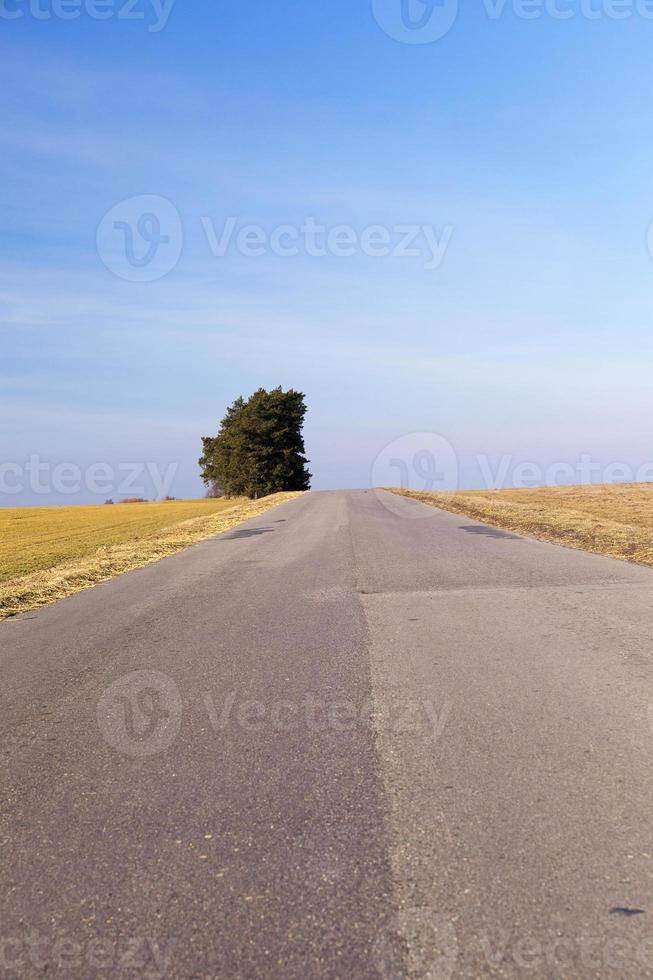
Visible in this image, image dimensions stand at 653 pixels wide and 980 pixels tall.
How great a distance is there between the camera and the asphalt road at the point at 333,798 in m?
2.41

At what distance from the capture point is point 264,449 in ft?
241

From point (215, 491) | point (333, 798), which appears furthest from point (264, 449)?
point (333, 798)

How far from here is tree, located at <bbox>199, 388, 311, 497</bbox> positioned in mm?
73500

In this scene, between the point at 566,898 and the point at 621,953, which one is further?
the point at 566,898

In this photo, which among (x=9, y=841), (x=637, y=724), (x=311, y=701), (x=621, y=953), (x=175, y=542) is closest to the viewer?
(x=621, y=953)

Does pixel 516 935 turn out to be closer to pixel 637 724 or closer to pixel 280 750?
pixel 280 750

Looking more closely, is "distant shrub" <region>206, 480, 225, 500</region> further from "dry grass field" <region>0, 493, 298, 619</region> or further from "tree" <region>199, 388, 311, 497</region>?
"dry grass field" <region>0, 493, 298, 619</region>

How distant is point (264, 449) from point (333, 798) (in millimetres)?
70615

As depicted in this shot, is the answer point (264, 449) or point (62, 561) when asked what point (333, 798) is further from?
point (264, 449)

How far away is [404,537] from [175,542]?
637 centimetres

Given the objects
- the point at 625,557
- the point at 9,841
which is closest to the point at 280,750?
the point at 9,841

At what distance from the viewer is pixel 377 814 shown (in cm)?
325

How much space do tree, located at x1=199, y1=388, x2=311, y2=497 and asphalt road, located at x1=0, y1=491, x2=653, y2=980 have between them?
66.0m

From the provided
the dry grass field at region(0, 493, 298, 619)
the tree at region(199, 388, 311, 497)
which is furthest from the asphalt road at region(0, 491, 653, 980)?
the tree at region(199, 388, 311, 497)
